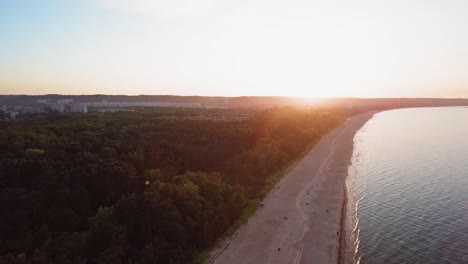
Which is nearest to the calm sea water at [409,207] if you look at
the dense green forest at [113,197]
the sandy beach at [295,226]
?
the sandy beach at [295,226]

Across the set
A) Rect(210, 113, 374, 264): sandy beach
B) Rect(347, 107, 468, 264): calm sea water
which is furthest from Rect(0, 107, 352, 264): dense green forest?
Rect(347, 107, 468, 264): calm sea water

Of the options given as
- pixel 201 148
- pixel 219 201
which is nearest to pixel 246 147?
pixel 201 148

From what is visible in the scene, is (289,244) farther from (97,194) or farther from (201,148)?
(201,148)

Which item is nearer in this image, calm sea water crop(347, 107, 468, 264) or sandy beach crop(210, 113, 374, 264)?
sandy beach crop(210, 113, 374, 264)

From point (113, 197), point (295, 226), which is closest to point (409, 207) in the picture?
point (295, 226)

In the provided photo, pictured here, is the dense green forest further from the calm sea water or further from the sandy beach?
the calm sea water
